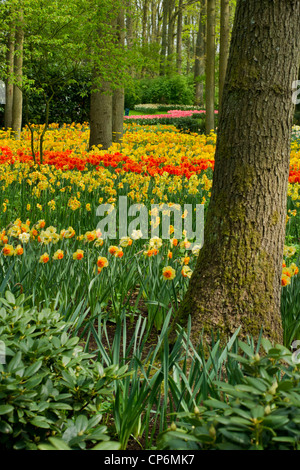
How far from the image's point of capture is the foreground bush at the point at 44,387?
145cm

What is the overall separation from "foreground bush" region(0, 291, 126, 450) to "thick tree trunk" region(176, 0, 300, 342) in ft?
2.87

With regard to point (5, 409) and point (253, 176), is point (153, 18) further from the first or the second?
point (5, 409)

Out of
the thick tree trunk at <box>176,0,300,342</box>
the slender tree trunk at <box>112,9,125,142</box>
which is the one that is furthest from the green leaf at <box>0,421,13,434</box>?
the slender tree trunk at <box>112,9,125,142</box>

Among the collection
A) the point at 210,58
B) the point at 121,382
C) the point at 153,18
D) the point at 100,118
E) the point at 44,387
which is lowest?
the point at 121,382

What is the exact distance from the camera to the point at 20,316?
1.80 metres

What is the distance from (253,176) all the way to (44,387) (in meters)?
1.43

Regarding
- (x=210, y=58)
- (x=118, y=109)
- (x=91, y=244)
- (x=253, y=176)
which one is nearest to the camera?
(x=253, y=176)

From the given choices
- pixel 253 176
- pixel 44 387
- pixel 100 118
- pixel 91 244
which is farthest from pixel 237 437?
pixel 100 118

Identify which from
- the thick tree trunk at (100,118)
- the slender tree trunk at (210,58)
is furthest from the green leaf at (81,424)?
the slender tree trunk at (210,58)

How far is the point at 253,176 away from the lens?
7.88ft

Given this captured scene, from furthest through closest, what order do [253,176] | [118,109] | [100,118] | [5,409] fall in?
[118,109] → [100,118] → [253,176] → [5,409]
